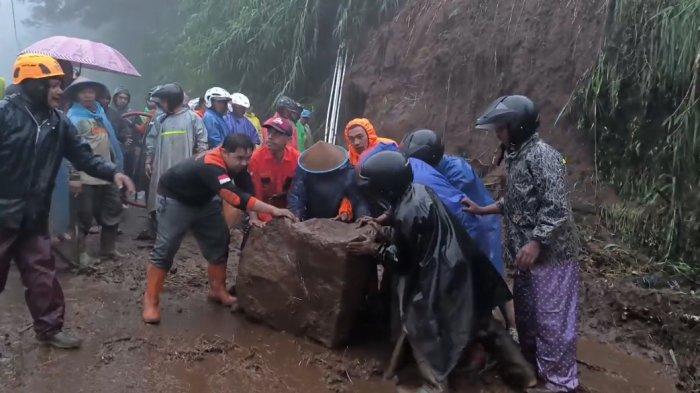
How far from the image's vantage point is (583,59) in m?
7.06

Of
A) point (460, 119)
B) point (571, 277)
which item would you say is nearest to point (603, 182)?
point (460, 119)

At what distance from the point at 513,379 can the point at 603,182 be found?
373 centimetres

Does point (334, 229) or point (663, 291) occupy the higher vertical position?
point (334, 229)

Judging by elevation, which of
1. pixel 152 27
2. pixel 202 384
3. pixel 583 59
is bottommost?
pixel 202 384

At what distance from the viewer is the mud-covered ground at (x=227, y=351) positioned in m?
3.48

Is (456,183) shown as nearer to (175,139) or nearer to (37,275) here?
(37,275)

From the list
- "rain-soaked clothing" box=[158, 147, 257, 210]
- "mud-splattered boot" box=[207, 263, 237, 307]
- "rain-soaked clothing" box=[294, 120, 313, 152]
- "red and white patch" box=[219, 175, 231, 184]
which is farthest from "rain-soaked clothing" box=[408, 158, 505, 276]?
"rain-soaked clothing" box=[294, 120, 313, 152]

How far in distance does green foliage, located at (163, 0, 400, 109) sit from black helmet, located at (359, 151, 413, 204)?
6.64m

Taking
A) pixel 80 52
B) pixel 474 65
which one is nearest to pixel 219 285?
pixel 80 52

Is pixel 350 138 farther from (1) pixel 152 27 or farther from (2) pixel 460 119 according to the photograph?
(1) pixel 152 27

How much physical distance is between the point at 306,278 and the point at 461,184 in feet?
4.36

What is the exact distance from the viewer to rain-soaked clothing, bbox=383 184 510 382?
132 inches

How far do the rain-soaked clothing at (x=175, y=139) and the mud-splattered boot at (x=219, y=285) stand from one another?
165 centimetres

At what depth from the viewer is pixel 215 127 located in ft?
22.1
